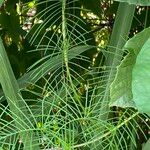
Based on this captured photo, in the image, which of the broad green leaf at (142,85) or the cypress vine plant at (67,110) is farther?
the cypress vine plant at (67,110)

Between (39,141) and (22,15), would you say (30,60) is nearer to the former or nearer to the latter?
(22,15)

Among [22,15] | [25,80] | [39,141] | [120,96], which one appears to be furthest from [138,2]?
[22,15]

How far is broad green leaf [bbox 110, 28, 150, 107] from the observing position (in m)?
0.51

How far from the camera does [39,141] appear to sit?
2.04 ft

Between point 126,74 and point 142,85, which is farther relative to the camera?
point 126,74

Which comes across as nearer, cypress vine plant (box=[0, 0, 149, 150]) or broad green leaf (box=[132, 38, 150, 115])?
broad green leaf (box=[132, 38, 150, 115])

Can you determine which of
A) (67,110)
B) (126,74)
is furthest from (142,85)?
(67,110)

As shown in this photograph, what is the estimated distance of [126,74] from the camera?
0.52 meters

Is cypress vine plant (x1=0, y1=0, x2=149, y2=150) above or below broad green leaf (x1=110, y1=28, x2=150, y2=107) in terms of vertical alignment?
below

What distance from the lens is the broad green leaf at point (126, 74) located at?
51cm

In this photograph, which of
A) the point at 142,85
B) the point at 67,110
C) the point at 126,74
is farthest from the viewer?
the point at 67,110

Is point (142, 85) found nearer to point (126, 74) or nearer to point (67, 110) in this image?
point (126, 74)

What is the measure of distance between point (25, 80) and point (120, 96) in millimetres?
342

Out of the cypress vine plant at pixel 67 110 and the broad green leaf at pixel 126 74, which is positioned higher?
the broad green leaf at pixel 126 74
